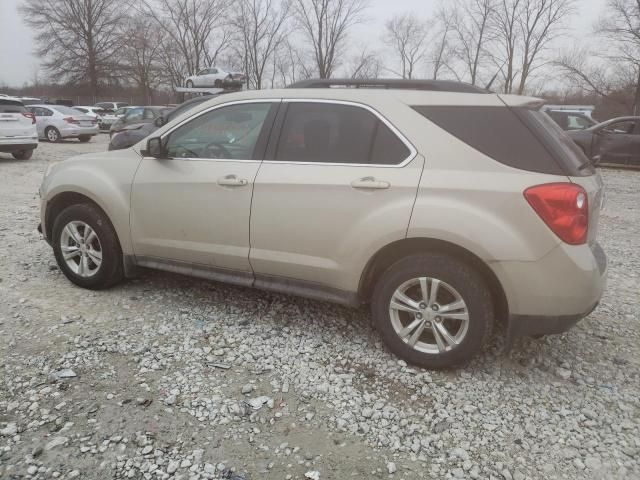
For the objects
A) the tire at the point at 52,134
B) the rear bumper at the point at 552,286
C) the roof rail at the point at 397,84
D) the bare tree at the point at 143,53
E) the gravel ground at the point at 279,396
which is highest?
the bare tree at the point at 143,53

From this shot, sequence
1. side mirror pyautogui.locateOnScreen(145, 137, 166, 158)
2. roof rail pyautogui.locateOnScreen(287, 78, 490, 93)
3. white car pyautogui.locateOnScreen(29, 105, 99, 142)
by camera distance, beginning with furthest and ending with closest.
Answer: white car pyautogui.locateOnScreen(29, 105, 99, 142) → side mirror pyautogui.locateOnScreen(145, 137, 166, 158) → roof rail pyautogui.locateOnScreen(287, 78, 490, 93)

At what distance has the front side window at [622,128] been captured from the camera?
44.0 feet

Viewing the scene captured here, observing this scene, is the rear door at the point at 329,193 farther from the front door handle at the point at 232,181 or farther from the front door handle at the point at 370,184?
the front door handle at the point at 232,181

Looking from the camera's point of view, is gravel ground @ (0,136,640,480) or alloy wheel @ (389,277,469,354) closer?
gravel ground @ (0,136,640,480)

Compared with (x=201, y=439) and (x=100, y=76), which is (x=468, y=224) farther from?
(x=100, y=76)

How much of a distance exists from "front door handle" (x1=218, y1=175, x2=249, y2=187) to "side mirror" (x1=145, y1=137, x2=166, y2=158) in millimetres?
Answer: 627

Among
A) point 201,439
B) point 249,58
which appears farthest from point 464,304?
point 249,58

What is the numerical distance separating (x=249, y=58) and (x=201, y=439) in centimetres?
5035

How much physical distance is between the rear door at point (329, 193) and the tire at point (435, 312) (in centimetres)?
23

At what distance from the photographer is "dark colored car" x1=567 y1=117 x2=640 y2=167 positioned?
1332 centimetres

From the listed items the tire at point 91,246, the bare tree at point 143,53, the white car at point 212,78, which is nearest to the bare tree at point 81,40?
the bare tree at point 143,53

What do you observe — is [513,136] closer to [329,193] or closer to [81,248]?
[329,193]

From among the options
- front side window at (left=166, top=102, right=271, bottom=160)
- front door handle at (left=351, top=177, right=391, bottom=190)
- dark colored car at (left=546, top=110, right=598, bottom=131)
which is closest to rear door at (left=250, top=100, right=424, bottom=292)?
front door handle at (left=351, top=177, right=391, bottom=190)

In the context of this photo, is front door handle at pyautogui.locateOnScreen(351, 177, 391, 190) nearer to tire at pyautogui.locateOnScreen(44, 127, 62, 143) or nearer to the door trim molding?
the door trim molding
